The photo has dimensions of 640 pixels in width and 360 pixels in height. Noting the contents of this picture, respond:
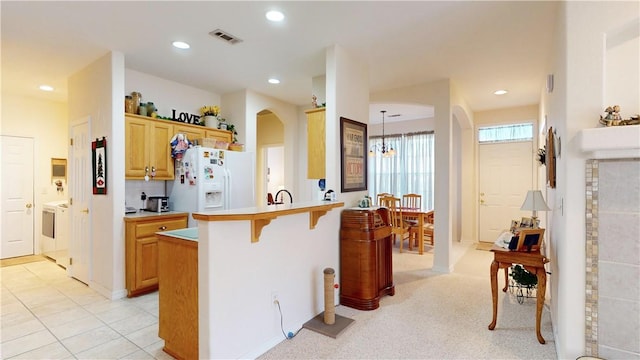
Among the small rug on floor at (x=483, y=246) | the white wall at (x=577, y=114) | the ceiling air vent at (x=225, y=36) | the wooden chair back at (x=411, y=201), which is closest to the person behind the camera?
the white wall at (x=577, y=114)

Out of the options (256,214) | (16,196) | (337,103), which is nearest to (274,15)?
(337,103)

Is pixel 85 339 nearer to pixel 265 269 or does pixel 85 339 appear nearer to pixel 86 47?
pixel 265 269

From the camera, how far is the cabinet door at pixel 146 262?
3420 mm

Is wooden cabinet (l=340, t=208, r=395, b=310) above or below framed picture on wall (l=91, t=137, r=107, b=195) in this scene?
below

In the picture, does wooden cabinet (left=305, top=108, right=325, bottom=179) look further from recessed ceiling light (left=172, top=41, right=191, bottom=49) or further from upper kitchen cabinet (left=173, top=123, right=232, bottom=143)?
upper kitchen cabinet (left=173, top=123, right=232, bottom=143)

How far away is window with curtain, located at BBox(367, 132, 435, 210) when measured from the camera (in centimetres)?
723

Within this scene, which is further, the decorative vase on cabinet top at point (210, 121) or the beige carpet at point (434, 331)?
the decorative vase on cabinet top at point (210, 121)

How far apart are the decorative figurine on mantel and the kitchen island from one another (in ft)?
6.57

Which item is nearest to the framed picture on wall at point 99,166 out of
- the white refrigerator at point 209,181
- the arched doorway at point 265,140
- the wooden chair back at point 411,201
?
the white refrigerator at point 209,181

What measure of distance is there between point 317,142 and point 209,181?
157 cm

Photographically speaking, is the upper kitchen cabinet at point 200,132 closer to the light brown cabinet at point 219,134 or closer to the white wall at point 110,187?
the light brown cabinet at point 219,134

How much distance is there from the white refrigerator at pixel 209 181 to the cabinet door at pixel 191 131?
16.6 inches

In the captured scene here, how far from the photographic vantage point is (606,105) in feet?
6.27

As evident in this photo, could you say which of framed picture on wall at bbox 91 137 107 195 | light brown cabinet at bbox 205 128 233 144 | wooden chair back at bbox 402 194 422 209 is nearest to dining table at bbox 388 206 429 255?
wooden chair back at bbox 402 194 422 209
